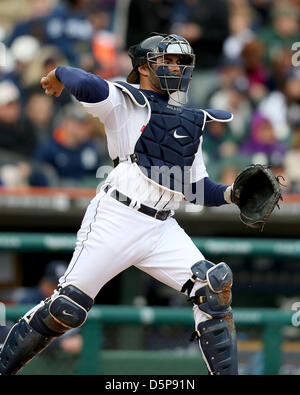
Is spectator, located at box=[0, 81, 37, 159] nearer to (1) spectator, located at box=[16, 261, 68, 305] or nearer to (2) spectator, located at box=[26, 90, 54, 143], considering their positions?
(2) spectator, located at box=[26, 90, 54, 143]

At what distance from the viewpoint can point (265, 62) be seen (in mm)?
9414

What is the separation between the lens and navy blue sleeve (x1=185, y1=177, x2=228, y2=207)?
4699mm

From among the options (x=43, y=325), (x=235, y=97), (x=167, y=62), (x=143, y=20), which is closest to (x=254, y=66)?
(x=235, y=97)

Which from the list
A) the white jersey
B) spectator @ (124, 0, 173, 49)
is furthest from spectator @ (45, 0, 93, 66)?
the white jersey

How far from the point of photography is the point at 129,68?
8625 millimetres

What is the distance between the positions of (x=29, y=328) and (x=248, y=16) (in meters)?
6.35

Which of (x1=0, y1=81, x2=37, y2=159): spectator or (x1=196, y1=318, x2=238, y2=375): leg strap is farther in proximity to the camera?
(x1=0, y1=81, x2=37, y2=159): spectator

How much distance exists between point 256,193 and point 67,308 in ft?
3.75

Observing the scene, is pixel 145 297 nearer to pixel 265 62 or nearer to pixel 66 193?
pixel 66 193

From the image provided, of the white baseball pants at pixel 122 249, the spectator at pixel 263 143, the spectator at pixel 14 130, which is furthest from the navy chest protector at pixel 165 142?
the spectator at pixel 14 130

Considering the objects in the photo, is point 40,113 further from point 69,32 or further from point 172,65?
point 172,65

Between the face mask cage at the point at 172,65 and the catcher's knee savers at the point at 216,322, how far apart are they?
0.95m

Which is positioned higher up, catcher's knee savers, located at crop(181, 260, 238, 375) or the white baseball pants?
the white baseball pants

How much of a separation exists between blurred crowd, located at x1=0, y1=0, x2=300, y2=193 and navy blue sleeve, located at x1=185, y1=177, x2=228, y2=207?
2.53 m
